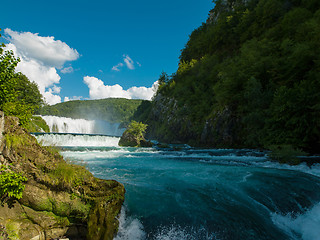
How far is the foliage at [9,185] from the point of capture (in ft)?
10.9

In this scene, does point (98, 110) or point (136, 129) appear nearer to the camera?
point (136, 129)

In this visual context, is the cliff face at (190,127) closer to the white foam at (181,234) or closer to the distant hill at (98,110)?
the white foam at (181,234)

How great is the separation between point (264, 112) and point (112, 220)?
17.6 meters

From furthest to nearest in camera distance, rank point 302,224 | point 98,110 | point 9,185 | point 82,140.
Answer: point 98,110
point 82,140
point 302,224
point 9,185

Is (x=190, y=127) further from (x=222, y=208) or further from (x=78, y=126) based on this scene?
(x=78, y=126)

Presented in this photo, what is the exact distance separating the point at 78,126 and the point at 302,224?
6901 centimetres

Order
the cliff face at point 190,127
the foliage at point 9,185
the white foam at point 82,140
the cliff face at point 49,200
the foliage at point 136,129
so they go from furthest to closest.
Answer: the foliage at point 136,129, the white foam at point 82,140, the cliff face at point 190,127, the cliff face at point 49,200, the foliage at point 9,185

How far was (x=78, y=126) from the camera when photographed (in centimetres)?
6322

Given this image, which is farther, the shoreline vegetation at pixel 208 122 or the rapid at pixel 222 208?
the rapid at pixel 222 208

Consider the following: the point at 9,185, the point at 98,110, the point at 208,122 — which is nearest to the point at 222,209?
the point at 9,185

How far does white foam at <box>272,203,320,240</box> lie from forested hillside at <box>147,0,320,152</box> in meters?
9.11

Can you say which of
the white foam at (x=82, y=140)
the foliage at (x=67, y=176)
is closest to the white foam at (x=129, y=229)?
the foliage at (x=67, y=176)

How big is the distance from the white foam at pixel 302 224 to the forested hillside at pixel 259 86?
29.9ft

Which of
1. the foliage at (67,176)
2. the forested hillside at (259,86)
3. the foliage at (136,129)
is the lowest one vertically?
the foliage at (67,176)
